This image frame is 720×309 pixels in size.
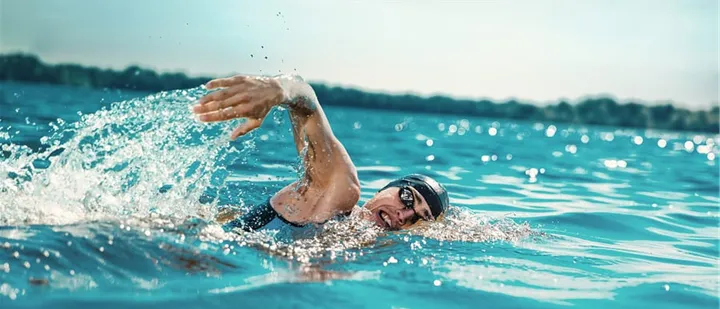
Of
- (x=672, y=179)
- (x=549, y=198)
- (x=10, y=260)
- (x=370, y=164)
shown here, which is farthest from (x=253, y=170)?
(x=672, y=179)

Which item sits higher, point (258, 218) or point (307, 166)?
point (307, 166)

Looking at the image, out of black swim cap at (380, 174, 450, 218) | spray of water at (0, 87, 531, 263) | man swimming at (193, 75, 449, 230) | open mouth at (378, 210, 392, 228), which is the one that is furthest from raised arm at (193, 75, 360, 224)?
black swim cap at (380, 174, 450, 218)

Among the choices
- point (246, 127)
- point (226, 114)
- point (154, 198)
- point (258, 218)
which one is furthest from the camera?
point (154, 198)

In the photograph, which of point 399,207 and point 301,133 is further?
point 399,207

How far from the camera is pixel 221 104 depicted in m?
4.60

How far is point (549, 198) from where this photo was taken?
1145 cm

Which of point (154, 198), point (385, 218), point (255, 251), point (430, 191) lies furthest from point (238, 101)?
point (430, 191)

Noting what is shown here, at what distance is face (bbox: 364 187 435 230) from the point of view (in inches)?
266

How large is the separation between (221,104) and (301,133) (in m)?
0.91

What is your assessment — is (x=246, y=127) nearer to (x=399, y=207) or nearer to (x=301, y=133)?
(x=301, y=133)

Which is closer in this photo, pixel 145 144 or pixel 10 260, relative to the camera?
pixel 10 260

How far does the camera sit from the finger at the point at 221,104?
4578 millimetres

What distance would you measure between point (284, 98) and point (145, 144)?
2237 mm

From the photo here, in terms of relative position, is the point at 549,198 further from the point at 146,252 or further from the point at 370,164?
the point at 146,252
